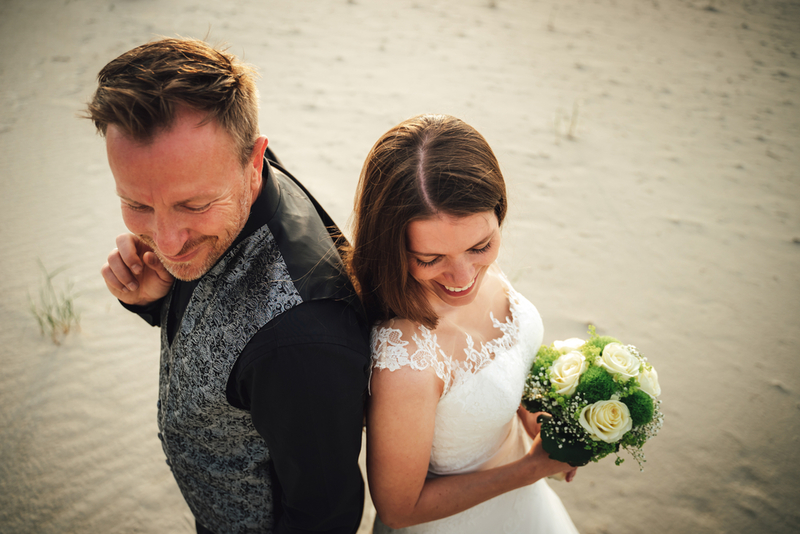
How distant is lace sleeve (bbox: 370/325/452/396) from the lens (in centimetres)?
161

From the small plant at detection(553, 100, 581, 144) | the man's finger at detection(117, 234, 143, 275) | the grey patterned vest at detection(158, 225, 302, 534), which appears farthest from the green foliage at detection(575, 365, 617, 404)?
the small plant at detection(553, 100, 581, 144)

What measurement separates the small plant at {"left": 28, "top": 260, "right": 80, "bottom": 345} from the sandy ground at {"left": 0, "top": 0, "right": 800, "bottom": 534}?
94mm

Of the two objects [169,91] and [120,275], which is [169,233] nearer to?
[169,91]

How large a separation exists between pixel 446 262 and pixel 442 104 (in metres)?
5.64

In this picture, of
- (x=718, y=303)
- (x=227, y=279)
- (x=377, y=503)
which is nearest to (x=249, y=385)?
(x=227, y=279)

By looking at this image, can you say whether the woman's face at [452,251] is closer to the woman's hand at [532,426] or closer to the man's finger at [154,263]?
the woman's hand at [532,426]

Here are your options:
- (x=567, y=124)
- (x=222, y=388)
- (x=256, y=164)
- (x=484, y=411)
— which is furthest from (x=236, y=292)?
(x=567, y=124)

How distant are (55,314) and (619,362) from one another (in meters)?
4.58

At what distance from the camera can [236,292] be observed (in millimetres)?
1502

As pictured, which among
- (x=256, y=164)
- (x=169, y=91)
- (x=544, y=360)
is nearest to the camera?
(x=169, y=91)

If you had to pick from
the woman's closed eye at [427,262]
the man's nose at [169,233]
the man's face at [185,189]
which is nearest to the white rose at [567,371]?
the woman's closed eye at [427,262]

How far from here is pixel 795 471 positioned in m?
3.37

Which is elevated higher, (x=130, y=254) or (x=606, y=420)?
(x=130, y=254)

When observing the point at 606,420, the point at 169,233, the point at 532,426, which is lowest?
the point at 532,426
